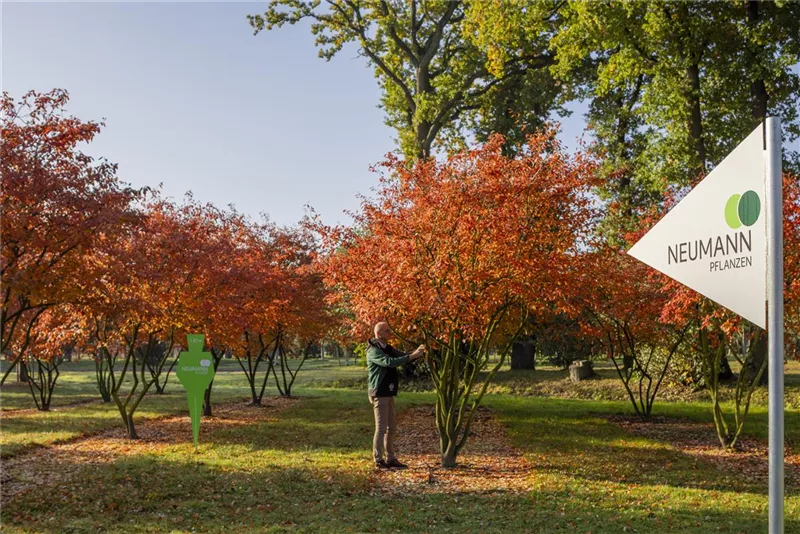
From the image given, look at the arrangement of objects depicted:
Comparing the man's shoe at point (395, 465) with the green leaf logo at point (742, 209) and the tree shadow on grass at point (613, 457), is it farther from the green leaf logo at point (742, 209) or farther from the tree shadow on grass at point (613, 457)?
the green leaf logo at point (742, 209)

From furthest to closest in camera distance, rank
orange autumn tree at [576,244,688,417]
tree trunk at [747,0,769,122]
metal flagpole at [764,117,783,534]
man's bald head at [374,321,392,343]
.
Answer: tree trunk at [747,0,769,122], orange autumn tree at [576,244,688,417], man's bald head at [374,321,392,343], metal flagpole at [764,117,783,534]

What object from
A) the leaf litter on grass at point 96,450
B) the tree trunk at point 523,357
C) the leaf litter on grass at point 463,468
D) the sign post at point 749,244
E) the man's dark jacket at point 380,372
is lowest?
the leaf litter on grass at point 96,450

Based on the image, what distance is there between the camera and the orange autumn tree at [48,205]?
9328 mm

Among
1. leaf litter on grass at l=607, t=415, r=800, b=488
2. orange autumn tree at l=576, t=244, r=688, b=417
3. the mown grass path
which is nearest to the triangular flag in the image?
the mown grass path

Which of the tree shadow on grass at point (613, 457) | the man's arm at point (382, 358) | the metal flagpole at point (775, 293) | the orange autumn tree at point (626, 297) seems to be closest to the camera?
the metal flagpole at point (775, 293)

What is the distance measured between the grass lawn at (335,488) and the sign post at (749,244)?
4368 mm

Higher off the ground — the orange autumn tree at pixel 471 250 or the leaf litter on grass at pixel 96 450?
the orange autumn tree at pixel 471 250

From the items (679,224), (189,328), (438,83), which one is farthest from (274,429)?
(438,83)

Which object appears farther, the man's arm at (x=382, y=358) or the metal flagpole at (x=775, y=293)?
the man's arm at (x=382, y=358)

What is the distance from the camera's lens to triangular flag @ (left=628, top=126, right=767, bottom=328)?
126 inches

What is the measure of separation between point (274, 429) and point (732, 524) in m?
10.7

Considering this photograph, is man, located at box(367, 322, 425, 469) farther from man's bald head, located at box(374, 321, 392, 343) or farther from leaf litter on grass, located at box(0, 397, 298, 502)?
leaf litter on grass, located at box(0, 397, 298, 502)

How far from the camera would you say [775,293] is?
3207mm

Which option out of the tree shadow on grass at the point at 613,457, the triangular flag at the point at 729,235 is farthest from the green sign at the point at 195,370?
the triangular flag at the point at 729,235
